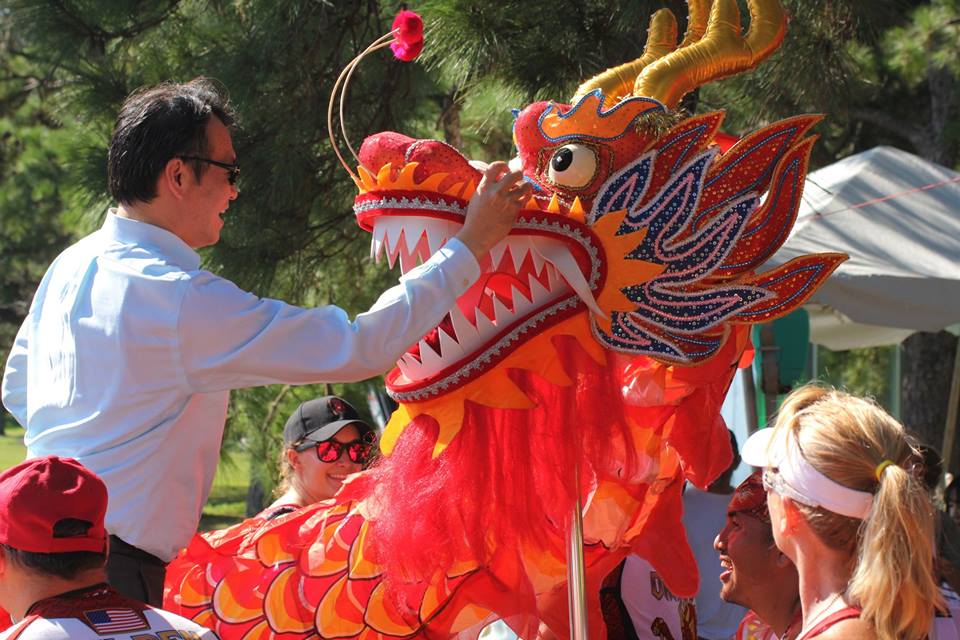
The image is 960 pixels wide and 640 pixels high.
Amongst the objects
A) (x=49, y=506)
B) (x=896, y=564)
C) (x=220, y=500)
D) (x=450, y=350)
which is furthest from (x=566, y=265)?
(x=220, y=500)

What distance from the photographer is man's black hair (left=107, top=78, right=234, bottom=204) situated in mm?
2143

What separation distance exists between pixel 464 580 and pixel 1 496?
37.0 inches

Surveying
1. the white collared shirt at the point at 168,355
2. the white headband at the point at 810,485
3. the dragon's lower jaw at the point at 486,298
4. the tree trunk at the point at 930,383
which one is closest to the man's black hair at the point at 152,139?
the white collared shirt at the point at 168,355

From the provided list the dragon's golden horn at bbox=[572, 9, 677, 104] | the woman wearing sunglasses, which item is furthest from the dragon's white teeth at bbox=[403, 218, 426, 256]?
the woman wearing sunglasses

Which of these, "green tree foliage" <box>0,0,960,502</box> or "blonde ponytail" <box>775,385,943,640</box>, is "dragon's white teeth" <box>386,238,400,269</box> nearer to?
"blonde ponytail" <box>775,385,943,640</box>

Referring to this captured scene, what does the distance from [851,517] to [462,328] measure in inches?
31.9

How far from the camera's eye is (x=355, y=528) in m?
2.39

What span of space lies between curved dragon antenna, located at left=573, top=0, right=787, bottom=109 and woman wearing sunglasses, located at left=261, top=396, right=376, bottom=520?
1301mm

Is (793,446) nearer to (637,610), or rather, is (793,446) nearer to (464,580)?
(464,580)

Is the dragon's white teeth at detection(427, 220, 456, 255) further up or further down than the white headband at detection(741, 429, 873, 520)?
further up

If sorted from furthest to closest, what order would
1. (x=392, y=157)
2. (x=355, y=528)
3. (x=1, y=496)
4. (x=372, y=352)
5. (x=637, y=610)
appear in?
(x=637, y=610)
(x=355, y=528)
(x=392, y=157)
(x=372, y=352)
(x=1, y=496)

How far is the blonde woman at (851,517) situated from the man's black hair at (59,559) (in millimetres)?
979

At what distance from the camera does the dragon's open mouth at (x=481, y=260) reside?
2.19m

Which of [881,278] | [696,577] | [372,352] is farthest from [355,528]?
[881,278]
